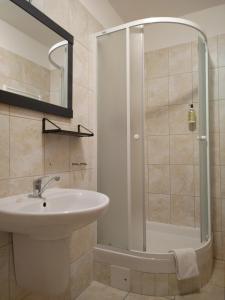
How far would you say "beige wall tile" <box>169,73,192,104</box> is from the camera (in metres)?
2.31

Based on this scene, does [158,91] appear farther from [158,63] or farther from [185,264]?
[185,264]

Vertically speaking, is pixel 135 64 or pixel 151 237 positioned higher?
pixel 135 64

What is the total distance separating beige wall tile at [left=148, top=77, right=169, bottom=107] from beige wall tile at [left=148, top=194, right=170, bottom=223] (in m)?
1.05

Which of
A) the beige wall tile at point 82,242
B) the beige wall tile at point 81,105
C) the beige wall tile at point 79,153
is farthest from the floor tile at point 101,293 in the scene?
the beige wall tile at point 81,105

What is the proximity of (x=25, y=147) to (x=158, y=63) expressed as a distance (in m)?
1.88

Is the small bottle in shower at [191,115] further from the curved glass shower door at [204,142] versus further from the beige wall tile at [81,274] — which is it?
the beige wall tile at [81,274]

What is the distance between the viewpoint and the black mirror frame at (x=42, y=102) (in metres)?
1.12

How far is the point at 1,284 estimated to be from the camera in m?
1.07

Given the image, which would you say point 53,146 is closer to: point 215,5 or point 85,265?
point 85,265

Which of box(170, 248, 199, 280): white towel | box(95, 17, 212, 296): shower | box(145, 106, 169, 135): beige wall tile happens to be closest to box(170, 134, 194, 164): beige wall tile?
box(95, 17, 212, 296): shower

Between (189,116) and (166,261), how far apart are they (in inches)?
55.8

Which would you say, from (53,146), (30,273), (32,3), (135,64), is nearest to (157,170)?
(135,64)

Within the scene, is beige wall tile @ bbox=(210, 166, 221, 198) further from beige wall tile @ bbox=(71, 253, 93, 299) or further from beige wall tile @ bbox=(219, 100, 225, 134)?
beige wall tile @ bbox=(71, 253, 93, 299)

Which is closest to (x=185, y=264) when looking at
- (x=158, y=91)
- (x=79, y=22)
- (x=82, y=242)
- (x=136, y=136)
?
(x=82, y=242)
